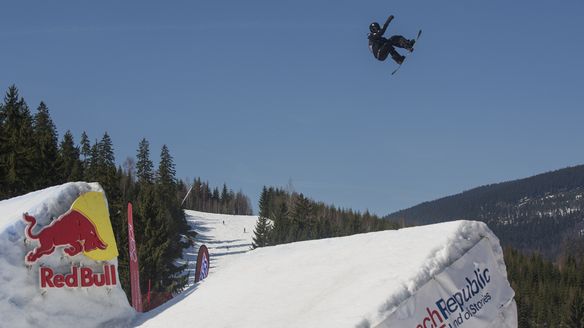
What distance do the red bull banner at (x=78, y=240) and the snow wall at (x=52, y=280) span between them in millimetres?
25

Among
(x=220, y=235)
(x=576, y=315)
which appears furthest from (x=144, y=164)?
(x=576, y=315)

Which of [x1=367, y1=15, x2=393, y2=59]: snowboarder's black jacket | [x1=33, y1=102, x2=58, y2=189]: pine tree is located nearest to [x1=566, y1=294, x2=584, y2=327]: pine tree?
[x1=33, y1=102, x2=58, y2=189]: pine tree

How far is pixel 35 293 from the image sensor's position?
15.6 m

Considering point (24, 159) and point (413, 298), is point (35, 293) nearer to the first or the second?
point (413, 298)

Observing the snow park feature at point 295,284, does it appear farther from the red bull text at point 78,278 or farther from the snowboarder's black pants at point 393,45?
the snowboarder's black pants at point 393,45

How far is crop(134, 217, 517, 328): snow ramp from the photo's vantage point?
11125mm

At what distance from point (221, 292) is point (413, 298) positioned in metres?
4.56

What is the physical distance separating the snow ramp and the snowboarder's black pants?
4531 mm

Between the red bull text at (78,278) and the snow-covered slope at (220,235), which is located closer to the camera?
the red bull text at (78,278)

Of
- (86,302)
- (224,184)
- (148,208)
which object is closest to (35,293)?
(86,302)

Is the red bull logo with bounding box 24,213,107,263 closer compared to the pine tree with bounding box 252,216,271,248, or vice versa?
the red bull logo with bounding box 24,213,107,263

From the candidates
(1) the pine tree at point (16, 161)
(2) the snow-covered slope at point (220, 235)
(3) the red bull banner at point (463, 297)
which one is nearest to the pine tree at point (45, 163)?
(1) the pine tree at point (16, 161)

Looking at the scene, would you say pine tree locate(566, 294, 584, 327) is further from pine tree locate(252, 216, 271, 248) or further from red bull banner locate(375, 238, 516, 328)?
red bull banner locate(375, 238, 516, 328)

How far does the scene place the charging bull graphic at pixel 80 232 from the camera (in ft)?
52.7
